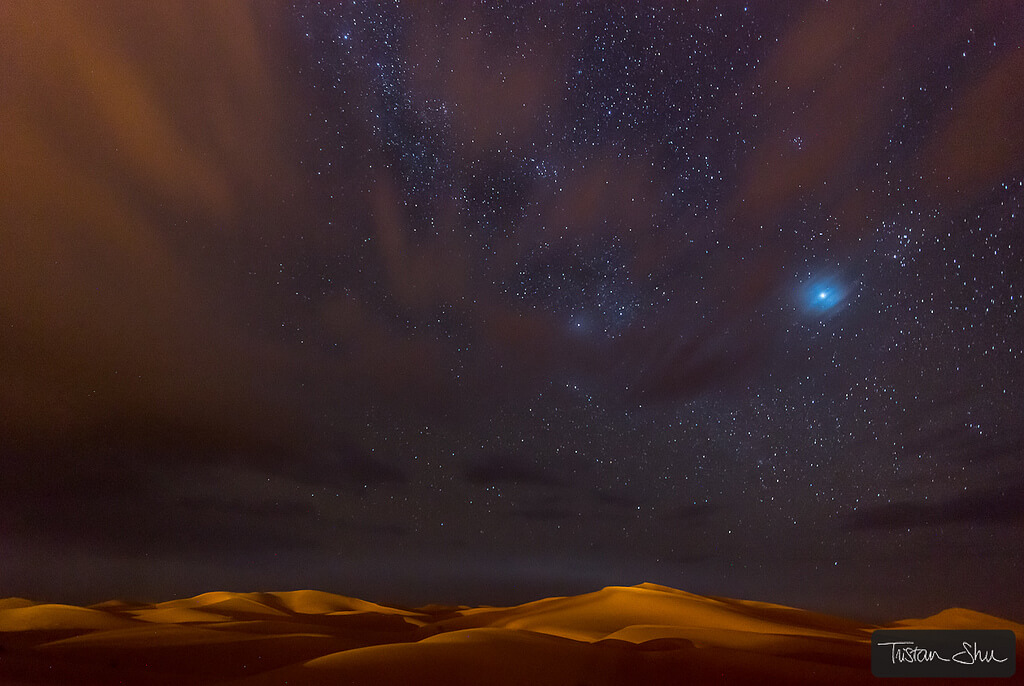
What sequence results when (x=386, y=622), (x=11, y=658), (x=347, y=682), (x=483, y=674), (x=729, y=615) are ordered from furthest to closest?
(x=386, y=622) < (x=729, y=615) < (x=11, y=658) < (x=483, y=674) < (x=347, y=682)

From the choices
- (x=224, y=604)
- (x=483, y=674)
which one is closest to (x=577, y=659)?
(x=483, y=674)

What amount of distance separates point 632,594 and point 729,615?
19.7 feet

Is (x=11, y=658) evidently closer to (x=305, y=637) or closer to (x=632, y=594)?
(x=305, y=637)

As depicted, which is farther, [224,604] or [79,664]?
[224,604]

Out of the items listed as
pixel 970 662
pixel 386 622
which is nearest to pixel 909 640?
pixel 970 662

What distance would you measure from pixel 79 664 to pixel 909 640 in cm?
1772

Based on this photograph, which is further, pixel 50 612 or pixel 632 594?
pixel 632 594

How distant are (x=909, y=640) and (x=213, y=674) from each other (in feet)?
47.2

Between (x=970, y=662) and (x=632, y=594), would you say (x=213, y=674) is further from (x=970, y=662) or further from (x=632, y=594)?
(x=632, y=594)

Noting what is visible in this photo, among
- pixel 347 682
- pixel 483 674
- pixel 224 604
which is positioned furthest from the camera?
pixel 224 604

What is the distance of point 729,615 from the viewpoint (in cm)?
2370

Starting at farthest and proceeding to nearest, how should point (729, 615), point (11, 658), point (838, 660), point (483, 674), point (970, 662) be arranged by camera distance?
point (729, 615) < point (838, 660) < point (11, 658) < point (970, 662) < point (483, 674)

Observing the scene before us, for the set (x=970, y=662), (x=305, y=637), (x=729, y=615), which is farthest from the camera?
(x=729, y=615)

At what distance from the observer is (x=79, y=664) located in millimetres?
11016
